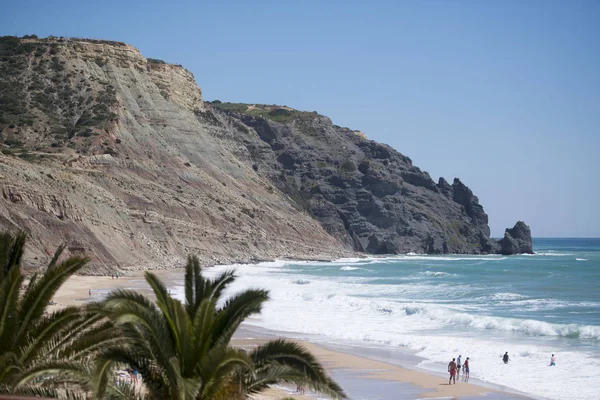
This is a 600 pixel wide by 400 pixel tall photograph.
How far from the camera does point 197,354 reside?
28.4ft

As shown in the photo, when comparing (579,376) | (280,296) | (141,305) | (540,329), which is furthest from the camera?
(280,296)

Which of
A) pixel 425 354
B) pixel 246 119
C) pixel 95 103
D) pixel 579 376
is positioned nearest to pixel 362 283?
pixel 425 354

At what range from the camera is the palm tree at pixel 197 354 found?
8.31 m

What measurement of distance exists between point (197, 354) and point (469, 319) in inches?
1100

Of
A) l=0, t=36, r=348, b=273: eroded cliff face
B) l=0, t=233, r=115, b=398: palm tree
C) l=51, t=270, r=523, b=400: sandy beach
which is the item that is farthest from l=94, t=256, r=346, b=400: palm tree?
l=0, t=36, r=348, b=273: eroded cliff face

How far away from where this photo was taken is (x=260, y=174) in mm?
103938

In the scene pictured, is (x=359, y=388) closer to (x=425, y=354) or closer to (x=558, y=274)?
(x=425, y=354)

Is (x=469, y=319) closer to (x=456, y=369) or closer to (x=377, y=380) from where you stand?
(x=456, y=369)

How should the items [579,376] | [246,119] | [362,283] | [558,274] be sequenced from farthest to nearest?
1. [246,119]
2. [558,274]
3. [362,283]
4. [579,376]

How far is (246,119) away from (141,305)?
380ft

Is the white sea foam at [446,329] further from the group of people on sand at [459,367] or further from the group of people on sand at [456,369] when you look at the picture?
the group of people on sand at [456,369]

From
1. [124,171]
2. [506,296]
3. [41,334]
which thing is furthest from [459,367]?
[124,171]

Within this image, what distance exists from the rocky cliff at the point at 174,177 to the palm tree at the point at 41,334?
122 feet

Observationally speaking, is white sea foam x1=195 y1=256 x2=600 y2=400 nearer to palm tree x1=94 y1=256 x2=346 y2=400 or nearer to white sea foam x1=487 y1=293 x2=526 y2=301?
white sea foam x1=487 y1=293 x2=526 y2=301
